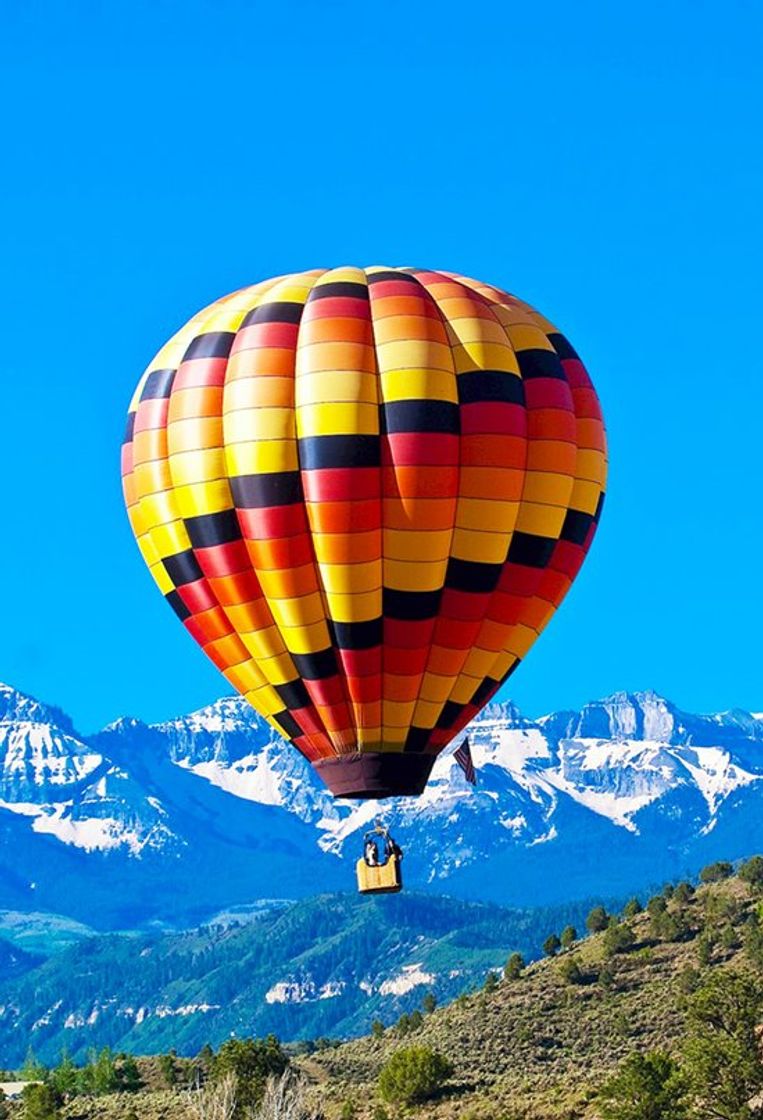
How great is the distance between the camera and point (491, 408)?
5884 centimetres

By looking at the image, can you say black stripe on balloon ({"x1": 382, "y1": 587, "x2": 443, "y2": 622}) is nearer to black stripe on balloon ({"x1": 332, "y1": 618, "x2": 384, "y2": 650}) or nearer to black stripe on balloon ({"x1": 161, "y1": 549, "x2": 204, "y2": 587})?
black stripe on balloon ({"x1": 332, "y1": 618, "x2": 384, "y2": 650})

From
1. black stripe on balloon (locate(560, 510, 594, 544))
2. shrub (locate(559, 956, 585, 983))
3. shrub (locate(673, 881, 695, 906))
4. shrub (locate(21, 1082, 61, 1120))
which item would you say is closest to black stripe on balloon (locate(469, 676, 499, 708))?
black stripe on balloon (locate(560, 510, 594, 544))

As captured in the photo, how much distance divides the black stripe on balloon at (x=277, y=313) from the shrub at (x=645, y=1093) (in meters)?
36.4

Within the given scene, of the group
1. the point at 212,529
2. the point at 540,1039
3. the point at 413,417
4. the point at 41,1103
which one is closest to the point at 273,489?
the point at 212,529

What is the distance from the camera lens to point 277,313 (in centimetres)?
5953

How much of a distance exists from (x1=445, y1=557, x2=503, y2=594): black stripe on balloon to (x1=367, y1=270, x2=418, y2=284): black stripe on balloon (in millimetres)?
7431

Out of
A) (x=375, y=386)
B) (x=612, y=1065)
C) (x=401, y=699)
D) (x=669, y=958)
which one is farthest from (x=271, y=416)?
(x=669, y=958)

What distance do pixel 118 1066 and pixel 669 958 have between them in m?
31.5

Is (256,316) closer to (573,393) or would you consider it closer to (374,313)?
(374,313)

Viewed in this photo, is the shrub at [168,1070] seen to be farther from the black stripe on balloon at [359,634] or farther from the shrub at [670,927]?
the black stripe on balloon at [359,634]

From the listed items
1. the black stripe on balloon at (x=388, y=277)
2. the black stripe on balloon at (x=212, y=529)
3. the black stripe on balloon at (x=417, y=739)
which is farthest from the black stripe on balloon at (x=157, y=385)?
the black stripe on balloon at (x=417, y=739)

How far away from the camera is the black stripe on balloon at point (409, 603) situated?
58469mm

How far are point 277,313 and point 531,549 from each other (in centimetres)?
884

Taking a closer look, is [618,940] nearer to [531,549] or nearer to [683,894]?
[683,894]
